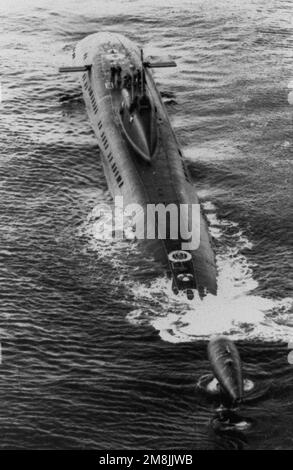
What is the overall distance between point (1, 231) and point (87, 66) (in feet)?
92.4

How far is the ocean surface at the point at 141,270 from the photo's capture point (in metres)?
39.6

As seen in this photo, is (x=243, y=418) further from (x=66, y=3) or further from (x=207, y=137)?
(x=66, y=3)

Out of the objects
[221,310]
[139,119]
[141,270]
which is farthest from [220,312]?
[139,119]

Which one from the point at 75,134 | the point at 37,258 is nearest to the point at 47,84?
the point at 75,134

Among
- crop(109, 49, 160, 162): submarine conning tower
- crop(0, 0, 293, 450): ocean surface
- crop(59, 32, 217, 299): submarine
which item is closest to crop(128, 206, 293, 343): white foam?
crop(0, 0, 293, 450): ocean surface

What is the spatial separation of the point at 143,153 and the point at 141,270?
1222 centimetres

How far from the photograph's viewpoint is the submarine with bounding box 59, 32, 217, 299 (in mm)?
50531

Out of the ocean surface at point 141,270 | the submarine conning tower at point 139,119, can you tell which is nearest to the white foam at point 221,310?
the ocean surface at point 141,270

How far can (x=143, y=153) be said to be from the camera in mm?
60156

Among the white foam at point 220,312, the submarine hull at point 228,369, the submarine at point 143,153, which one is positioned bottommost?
the submarine hull at point 228,369

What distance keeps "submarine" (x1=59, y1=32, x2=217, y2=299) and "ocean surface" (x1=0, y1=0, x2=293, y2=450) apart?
1.40 m

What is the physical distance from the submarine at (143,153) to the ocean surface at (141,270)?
140cm

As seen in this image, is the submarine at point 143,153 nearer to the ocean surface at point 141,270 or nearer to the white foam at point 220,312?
the white foam at point 220,312

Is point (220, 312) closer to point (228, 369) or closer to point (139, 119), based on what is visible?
point (228, 369)
